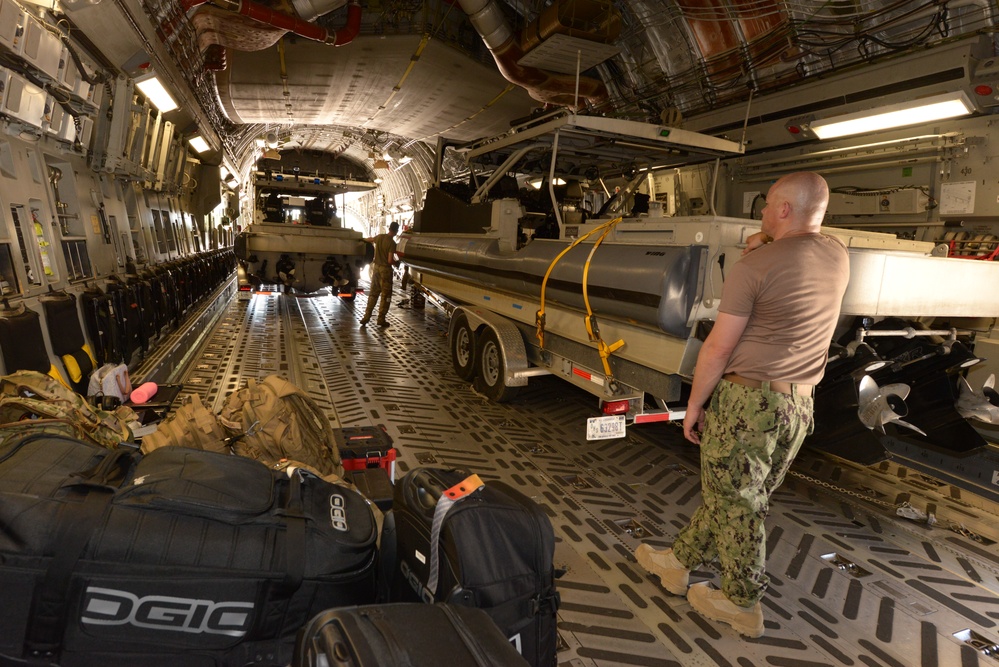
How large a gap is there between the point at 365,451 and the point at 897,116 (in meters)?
6.00

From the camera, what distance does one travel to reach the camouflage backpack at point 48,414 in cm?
225

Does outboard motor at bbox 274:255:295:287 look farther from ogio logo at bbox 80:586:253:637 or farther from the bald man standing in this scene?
ogio logo at bbox 80:586:253:637

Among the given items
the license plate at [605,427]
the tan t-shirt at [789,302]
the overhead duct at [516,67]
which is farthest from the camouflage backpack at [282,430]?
the overhead duct at [516,67]

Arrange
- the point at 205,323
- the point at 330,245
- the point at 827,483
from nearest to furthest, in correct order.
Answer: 1. the point at 827,483
2. the point at 205,323
3. the point at 330,245

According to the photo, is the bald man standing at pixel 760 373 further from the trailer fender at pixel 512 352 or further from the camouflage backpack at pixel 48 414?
the camouflage backpack at pixel 48 414

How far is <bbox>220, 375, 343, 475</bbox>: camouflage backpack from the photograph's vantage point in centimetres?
289

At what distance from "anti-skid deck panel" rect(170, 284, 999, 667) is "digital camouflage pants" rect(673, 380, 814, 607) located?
13.1 inches

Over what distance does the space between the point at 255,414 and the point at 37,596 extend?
1.53m

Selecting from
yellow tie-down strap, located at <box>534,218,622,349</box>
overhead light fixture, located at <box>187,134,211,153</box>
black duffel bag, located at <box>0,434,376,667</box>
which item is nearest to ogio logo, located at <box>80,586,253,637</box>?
black duffel bag, located at <box>0,434,376,667</box>

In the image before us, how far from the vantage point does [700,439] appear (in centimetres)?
280

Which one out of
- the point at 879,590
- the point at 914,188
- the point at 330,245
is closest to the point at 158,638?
the point at 879,590

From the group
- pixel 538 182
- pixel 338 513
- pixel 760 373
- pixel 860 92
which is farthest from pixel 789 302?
pixel 538 182

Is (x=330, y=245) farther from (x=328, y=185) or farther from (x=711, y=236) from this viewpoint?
(x=711, y=236)

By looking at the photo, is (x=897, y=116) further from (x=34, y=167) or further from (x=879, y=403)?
(x=34, y=167)
